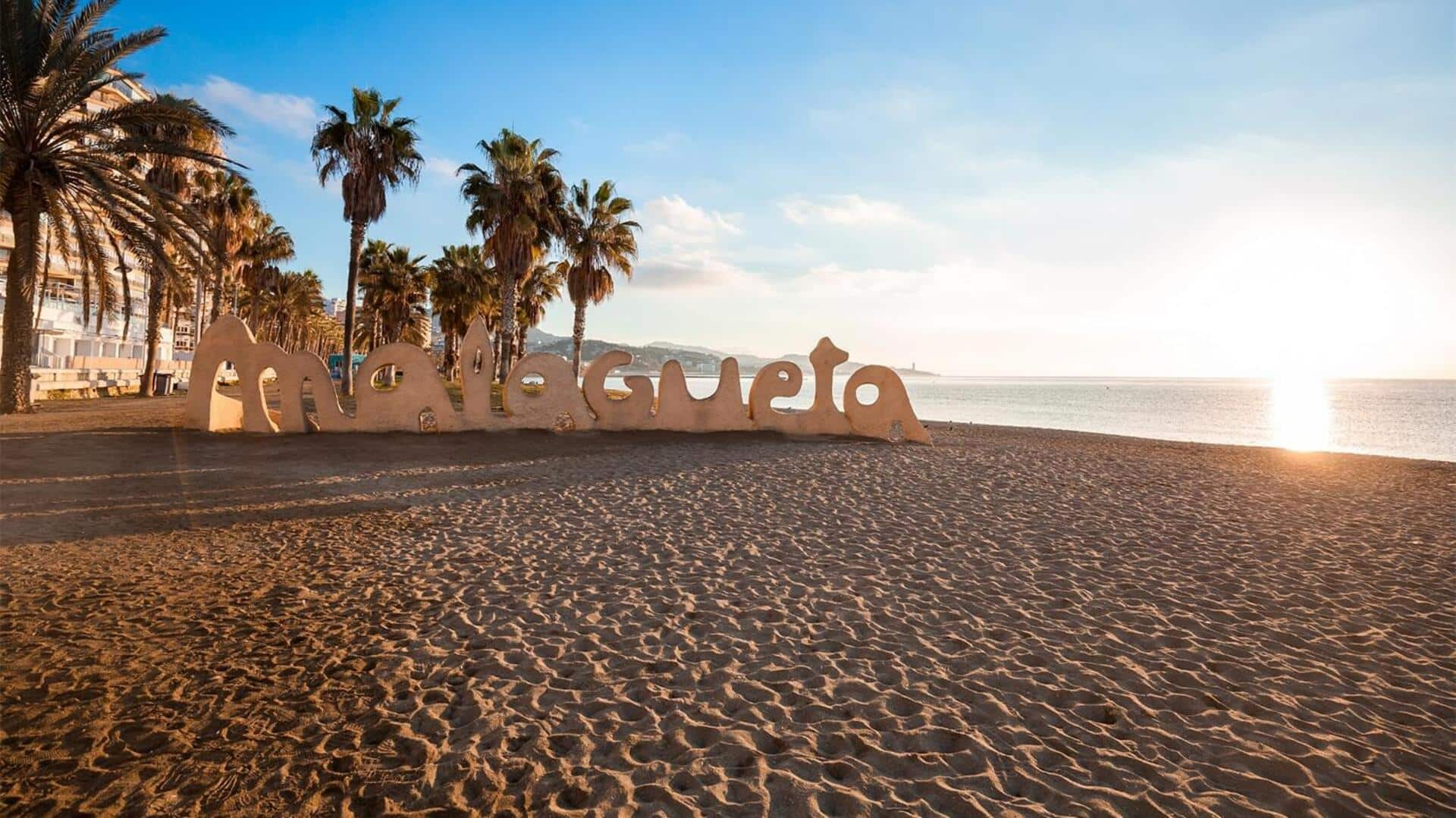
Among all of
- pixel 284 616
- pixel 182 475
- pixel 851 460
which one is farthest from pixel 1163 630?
pixel 182 475

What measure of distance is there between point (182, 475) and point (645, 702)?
1157cm

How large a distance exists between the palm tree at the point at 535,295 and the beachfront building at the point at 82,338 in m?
19.5

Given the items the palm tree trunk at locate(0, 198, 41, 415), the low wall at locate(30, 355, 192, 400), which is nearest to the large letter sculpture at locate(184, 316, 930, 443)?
the palm tree trunk at locate(0, 198, 41, 415)

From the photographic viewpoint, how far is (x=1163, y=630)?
5688mm

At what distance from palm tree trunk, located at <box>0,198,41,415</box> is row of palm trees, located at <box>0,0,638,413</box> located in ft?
0.13

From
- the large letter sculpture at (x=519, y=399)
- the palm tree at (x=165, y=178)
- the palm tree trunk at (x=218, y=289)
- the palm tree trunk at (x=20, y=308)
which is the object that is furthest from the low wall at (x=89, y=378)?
the large letter sculpture at (x=519, y=399)

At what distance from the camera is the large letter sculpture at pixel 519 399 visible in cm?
1686

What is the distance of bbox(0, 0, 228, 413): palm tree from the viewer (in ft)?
48.9

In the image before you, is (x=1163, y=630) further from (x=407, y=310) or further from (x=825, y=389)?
(x=407, y=310)

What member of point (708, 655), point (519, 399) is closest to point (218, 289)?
point (519, 399)

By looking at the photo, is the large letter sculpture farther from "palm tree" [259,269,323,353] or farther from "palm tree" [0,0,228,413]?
"palm tree" [259,269,323,353]

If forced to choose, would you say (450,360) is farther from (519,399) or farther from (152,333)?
(519,399)

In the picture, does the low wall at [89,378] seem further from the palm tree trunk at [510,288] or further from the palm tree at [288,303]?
the palm tree at [288,303]

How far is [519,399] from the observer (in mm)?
19156
